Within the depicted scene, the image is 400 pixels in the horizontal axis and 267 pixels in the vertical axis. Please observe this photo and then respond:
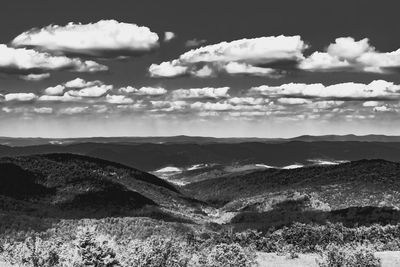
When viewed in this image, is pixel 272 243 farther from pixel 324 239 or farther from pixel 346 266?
pixel 346 266

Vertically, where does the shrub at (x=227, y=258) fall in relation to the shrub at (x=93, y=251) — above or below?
below

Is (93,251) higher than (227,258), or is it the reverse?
(93,251)

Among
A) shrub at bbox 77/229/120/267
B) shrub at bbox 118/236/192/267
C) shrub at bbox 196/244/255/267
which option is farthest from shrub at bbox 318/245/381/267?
shrub at bbox 77/229/120/267

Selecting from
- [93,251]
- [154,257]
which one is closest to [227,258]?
[154,257]

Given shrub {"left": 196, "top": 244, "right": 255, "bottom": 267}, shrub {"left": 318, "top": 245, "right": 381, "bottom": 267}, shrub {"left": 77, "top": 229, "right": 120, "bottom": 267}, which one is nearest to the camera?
shrub {"left": 77, "top": 229, "right": 120, "bottom": 267}

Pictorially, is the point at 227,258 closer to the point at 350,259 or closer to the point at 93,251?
the point at 350,259

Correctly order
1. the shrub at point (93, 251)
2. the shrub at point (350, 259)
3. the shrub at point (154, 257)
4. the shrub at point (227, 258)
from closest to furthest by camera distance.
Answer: the shrub at point (93, 251)
the shrub at point (154, 257)
the shrub at point (350, 259)
the shrub at point (227, 258)

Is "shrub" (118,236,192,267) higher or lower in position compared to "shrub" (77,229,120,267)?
lower

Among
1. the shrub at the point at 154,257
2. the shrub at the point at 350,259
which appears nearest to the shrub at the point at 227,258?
the shrub at the point at 154,257

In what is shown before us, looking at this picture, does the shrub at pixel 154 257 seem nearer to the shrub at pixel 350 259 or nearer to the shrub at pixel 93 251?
the shrub at pixel 93 251

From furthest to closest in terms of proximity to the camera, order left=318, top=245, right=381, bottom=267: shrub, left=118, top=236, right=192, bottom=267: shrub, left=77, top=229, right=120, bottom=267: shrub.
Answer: left=318, top=245, right=381, bottom=267: shrub
left=118, top=236, right=192, bottom=267: shrub
left=77, top=229, right=120, bottom=267: shrub

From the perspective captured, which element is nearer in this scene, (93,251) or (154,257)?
(93,251)

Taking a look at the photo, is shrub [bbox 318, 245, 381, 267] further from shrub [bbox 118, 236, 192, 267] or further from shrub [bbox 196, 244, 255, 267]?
shrub [bbox 118, 236, 192, 267]
